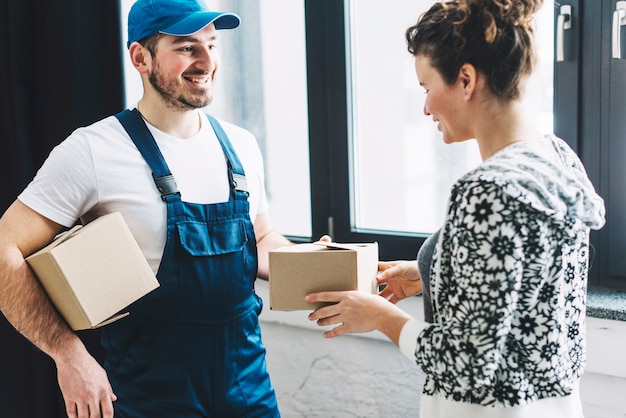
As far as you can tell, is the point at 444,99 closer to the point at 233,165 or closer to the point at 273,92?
the point at 233,165

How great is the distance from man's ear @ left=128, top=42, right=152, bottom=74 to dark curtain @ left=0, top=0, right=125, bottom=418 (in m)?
0.69

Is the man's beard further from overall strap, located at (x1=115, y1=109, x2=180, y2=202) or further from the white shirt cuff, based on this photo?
the white shirt cuff

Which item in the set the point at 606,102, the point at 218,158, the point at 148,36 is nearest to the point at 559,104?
the point at 606,102

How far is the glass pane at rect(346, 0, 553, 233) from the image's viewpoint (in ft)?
6.89

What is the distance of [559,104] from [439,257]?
2.97 feet

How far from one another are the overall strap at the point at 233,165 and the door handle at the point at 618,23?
37.3 inches

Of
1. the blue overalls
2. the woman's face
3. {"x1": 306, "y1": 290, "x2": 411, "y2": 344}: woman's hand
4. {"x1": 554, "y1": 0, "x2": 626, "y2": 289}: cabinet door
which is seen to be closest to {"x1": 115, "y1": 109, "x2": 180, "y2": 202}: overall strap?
the blue overalls

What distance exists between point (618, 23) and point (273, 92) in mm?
1139

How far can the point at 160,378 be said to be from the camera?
153cm

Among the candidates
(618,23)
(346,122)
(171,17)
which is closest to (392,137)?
(346,122)

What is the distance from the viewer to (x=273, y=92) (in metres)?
2.43

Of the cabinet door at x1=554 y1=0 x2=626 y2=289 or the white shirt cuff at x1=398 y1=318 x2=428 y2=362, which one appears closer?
the white shirt cuff at x1=398 y1=318 x2=428 y2=362

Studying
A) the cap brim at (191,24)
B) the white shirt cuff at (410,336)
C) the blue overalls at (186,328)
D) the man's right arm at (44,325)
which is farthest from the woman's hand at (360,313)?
the cap brim at (191,24)

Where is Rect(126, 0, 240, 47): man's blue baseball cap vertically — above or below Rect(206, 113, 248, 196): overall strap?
above
